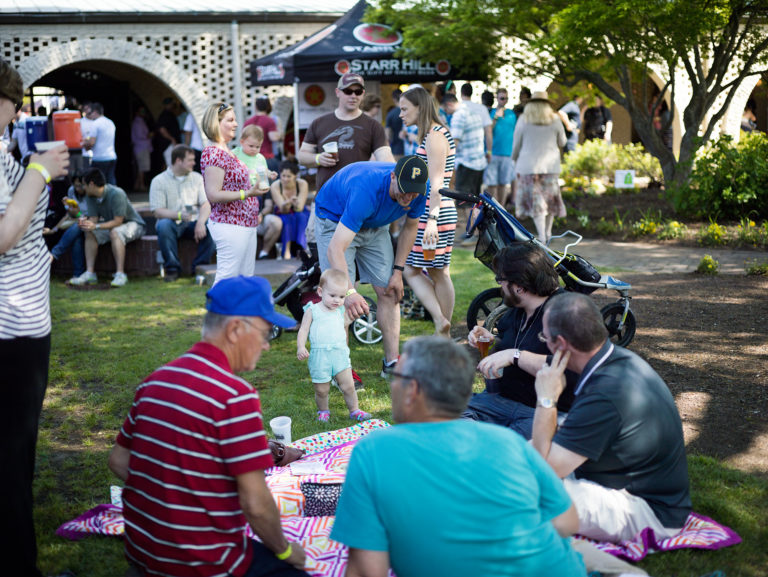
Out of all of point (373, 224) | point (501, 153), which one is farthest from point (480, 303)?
point (501, 153)

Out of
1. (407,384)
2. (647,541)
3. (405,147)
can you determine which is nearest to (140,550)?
(407,384)

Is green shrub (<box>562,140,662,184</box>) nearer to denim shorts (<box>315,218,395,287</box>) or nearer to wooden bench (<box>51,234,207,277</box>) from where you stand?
wooden bench (<box>51,234,207,277</box>)

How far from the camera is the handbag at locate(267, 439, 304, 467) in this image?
13.5 feet

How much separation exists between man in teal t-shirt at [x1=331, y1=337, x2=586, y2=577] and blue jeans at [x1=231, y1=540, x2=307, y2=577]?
1.26 ft

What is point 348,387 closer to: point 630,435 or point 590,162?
point 630,435

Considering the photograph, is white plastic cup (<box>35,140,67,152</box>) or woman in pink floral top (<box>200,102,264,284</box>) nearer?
white plastic cup (<box>35,140,67,152</box>)

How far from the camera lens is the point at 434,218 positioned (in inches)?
244

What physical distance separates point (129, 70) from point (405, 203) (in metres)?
18.2

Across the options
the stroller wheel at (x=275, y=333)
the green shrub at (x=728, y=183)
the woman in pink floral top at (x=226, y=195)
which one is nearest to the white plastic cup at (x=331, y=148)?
the woman in pink floral top at (x=226, y=195)

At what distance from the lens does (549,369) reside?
3.30 m

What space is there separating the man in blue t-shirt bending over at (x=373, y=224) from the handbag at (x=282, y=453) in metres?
1.04

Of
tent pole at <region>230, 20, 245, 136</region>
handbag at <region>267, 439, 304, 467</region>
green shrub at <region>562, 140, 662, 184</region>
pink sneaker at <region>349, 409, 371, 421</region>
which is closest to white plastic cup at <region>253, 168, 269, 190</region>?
pink sneaker at <region>349, 409, 371, 421</region>

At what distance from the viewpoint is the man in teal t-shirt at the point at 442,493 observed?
224 centimetres

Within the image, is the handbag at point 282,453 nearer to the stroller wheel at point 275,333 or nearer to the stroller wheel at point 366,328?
the stroller wheel at point 366,328
